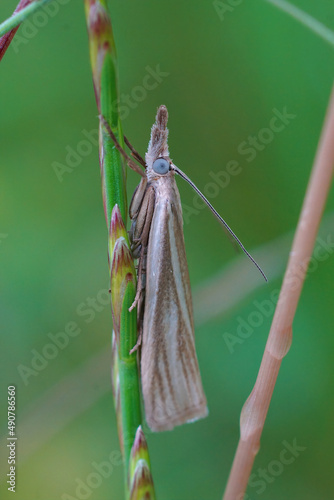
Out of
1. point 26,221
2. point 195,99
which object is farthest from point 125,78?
point 26,221

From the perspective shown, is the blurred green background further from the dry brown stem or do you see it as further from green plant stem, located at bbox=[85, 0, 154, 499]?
the dry brown stem

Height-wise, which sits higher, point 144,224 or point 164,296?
point 144,224

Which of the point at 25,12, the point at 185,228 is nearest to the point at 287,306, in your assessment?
the point at 25,12

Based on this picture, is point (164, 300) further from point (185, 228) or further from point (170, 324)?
point (185, 228)

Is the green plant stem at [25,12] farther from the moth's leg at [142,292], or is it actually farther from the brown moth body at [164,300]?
the moth's leg at [142,292]

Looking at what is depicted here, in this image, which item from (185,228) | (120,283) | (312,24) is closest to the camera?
(312,24)

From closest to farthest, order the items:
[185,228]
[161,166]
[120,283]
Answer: [120,283] < [161,166] < [185,228]

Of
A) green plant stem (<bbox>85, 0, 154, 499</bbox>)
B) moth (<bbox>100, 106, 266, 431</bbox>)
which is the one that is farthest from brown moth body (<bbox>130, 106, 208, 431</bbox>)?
green plant stem (<bbox>85, 0, 154, 499</bbox>)

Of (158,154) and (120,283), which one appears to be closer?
(120,283)

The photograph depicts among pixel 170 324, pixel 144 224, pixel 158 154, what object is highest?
pixel 158 154

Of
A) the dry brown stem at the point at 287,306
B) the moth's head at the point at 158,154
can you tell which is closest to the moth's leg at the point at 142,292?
the moth's head at the point at 158,154
